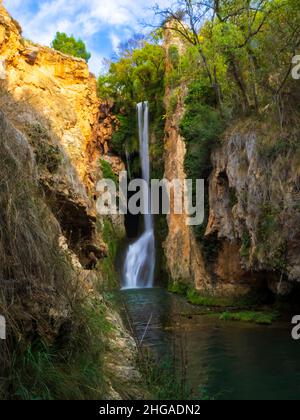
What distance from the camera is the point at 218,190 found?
1992 cm

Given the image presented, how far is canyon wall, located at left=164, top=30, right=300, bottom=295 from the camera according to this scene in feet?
47.0

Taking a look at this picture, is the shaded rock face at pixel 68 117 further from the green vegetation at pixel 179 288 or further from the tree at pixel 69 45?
the tree at pixel 69 45

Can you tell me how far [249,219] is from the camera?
52.0 feet

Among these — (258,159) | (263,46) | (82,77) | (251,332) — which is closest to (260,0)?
(263,46)

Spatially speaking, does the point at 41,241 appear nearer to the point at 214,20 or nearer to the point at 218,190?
the point at 218,190

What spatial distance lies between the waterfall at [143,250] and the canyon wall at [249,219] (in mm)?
3508

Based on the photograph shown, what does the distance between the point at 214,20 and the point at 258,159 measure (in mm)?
7804

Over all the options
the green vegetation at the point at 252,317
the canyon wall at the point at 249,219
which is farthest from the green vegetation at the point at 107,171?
the green vegetation at the point at 252,317

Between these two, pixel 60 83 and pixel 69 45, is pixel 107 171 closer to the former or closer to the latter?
pixel 60 83

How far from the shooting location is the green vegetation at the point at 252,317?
15.2 m

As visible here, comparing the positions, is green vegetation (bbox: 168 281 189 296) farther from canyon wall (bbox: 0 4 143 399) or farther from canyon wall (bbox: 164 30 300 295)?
canyon wall (bbox: 0 4 143 399)

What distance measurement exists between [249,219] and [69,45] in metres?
37.3

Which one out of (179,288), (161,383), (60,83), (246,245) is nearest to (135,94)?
(60,83)

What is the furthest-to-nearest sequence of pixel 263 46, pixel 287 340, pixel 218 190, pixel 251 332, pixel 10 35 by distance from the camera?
pixel 10 35 → pixel 218 190 → pixel 263 46 → pixel 251 332 → pixel 287 340
